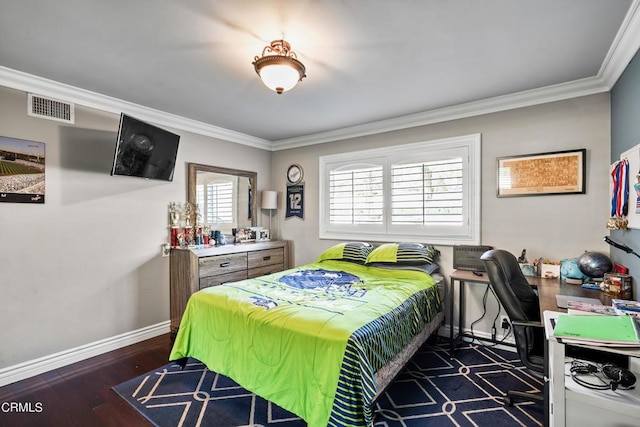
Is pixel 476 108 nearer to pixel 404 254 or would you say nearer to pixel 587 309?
pixel 404 254

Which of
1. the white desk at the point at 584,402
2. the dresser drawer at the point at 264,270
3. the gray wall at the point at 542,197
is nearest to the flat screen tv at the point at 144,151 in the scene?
the dresser drawer at the point at 264,270

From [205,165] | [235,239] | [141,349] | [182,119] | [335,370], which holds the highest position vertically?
[182,119]

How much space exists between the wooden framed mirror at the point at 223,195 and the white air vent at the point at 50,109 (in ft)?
4.06

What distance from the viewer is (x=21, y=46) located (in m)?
2.11

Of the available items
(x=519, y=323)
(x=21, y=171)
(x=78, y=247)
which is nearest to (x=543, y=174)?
(x=519, y=323)

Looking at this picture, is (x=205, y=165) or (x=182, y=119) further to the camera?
(x=205, y=165)

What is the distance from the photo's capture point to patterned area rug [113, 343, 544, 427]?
2033mm

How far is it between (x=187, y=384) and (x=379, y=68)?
9.67 feet

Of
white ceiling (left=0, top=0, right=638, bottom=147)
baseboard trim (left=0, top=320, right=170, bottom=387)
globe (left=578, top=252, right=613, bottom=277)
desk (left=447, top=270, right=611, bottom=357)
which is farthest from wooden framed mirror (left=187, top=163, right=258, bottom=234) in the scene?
globe (left=578, top=252, right=613, bottom=277)

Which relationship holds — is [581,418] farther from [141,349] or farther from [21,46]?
[21,46]

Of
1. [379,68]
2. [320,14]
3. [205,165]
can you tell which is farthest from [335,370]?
[205,165]

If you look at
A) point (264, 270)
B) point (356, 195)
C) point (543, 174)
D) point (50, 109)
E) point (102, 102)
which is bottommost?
point (264, 270)

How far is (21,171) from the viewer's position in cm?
259

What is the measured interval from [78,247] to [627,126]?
15.2 ft
